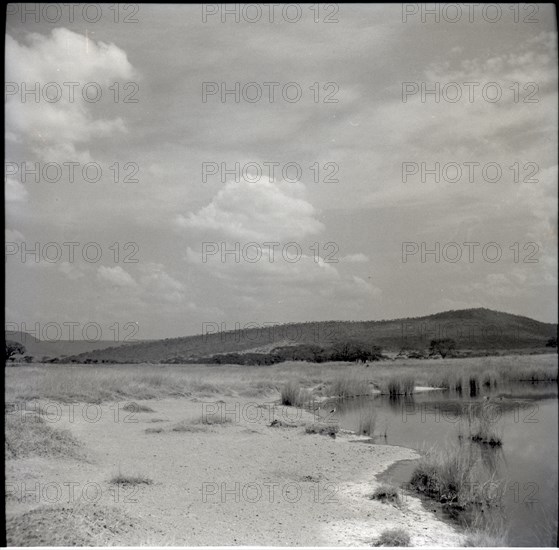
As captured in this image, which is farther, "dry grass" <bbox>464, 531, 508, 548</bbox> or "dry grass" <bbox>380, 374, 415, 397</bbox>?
"dry grass" <bbox>380, 374, 415, 397</bbox>

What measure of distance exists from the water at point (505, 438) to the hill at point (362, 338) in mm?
33017

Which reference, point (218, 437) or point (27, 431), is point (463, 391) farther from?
point (27, 431)

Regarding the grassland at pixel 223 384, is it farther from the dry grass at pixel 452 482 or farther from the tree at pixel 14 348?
the tree at pixel 14 348

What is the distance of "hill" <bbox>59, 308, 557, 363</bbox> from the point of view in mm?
52656

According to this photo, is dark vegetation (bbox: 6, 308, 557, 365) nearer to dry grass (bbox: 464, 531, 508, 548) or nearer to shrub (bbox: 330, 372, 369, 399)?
shrub (bbox: 330, 372, 369, 399)

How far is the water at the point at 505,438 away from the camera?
23.2 feet

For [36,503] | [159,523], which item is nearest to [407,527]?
[159,523]

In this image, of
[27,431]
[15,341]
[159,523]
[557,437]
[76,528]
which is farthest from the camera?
[15,341]

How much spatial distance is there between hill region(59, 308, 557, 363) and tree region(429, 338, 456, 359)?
0.96 meters

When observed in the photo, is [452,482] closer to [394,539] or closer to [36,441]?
[394,539]

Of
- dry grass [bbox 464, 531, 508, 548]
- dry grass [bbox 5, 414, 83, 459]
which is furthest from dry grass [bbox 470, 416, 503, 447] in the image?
dry grass [bbox 5, 414, 83, 459]

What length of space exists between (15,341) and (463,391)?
27.1 meters

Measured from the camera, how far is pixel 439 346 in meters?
54.3

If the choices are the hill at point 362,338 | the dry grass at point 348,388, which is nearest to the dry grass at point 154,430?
the dry grass at point 348,388
